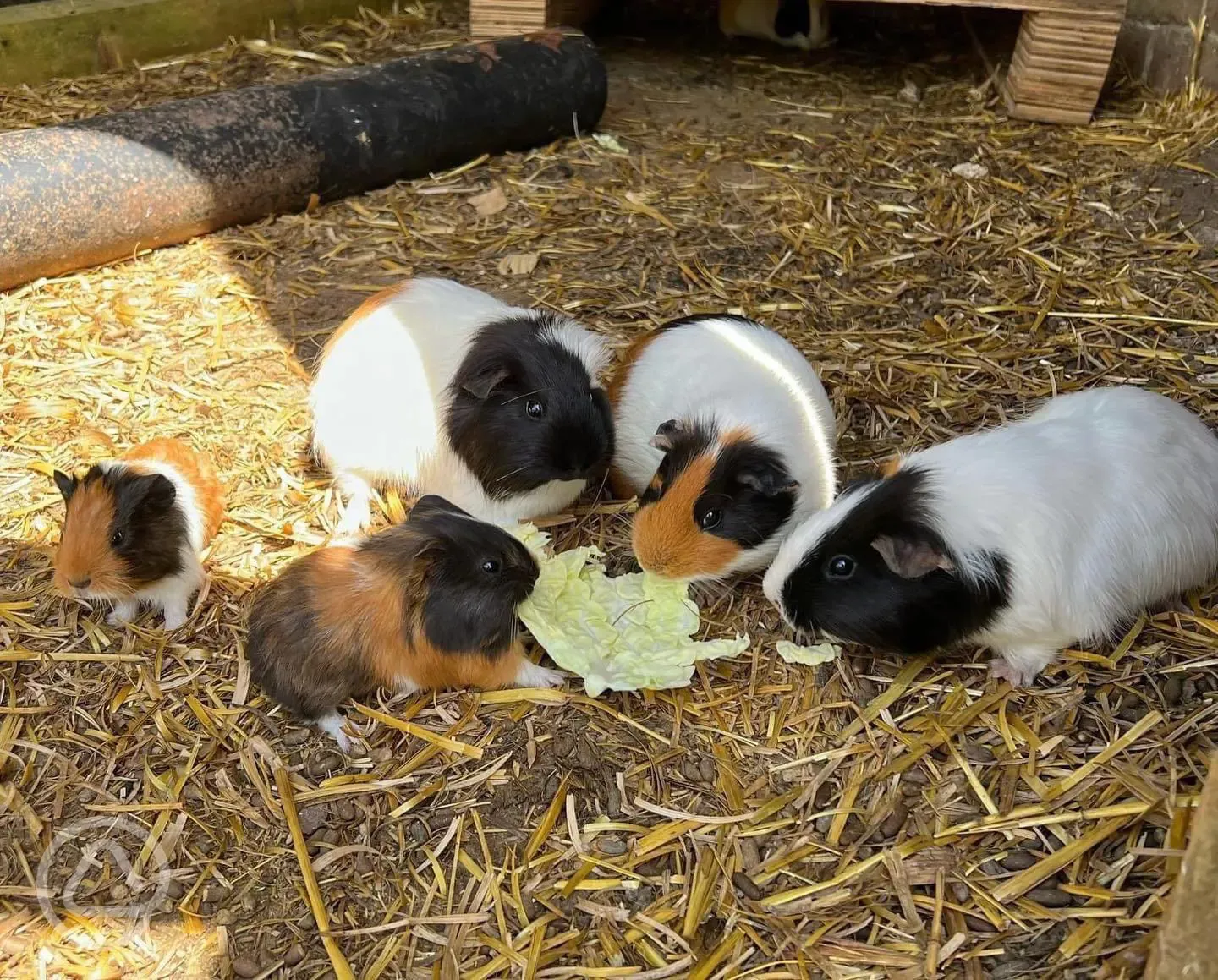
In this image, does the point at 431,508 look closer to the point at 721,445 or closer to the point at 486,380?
the point at 486,380

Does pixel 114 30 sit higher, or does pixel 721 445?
pixel 114 30

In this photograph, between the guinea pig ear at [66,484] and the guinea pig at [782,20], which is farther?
the guinea pig at [782,20]

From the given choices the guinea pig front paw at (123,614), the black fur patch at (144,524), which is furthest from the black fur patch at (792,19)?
the guinea pig front paw at (123,614)

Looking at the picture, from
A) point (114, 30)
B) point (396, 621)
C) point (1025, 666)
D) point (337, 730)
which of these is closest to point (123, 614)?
point (337, 730)

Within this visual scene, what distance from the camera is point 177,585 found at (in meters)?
2.69

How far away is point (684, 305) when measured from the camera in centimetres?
369

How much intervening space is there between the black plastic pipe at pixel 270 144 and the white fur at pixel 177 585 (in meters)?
1.48

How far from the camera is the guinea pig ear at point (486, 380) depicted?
2592 millimetres

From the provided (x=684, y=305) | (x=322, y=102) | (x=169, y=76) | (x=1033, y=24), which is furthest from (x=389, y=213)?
(x=1033, y=24)

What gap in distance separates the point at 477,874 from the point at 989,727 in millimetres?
1203

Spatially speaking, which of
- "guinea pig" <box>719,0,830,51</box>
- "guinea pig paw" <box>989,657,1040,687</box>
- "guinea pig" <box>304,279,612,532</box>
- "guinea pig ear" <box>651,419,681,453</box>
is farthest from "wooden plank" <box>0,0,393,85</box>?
"guinea pig paw" <box>989,657,1040,687</box>

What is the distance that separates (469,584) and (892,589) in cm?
98

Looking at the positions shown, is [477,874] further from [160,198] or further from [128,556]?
[160,198]

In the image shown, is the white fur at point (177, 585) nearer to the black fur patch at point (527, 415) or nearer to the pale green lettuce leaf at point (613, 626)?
the black fur patch at point (527, 415)
